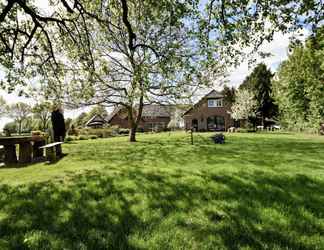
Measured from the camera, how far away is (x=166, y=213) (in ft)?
14.0

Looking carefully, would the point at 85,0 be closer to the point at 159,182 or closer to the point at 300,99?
the point at 159,182

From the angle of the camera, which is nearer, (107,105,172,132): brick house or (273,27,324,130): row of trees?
(273,27,324,130): row of trees

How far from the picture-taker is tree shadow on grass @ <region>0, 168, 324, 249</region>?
3375mm

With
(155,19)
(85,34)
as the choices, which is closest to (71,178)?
(155,19)

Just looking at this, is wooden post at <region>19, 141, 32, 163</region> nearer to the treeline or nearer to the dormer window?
the treeline

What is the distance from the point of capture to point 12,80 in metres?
12.0

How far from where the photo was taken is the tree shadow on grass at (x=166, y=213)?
11.1 feet

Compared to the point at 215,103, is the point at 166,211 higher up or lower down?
lower down

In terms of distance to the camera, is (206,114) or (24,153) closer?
(24,153)

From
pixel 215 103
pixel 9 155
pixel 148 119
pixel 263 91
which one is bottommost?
pixel 9 155

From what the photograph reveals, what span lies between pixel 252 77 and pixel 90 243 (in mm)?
Result: 55395

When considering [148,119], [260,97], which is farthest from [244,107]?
[148,119]

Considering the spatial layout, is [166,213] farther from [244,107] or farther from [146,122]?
[146,122]

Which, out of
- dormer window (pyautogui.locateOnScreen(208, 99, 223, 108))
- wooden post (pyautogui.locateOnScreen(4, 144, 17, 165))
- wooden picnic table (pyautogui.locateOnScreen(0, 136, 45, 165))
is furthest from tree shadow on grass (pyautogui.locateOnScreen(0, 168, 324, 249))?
dormer window (pyautogui.locateOnScreen(208, 99, 223, 108))
